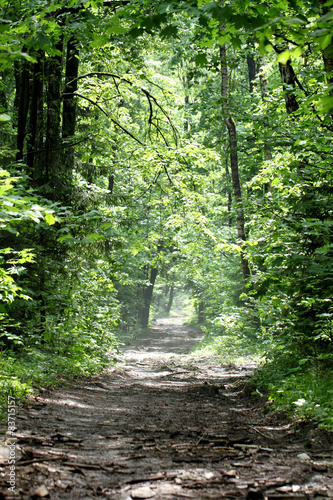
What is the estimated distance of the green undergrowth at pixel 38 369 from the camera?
5.18m

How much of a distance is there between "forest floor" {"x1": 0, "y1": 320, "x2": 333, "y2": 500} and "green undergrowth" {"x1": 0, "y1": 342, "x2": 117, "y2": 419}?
28 cm

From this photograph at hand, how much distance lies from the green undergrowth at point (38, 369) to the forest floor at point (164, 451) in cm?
28

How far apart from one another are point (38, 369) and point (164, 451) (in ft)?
13.3

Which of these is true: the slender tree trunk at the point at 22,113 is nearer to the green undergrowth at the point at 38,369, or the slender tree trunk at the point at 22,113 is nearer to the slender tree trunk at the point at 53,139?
the slender tree trunk at the point at 53,139

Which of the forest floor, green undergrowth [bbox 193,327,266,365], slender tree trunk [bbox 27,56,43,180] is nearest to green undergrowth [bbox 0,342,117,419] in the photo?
the forest floor

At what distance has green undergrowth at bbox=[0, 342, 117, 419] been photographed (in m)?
5.18

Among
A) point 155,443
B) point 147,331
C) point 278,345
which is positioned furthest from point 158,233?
point 147,331

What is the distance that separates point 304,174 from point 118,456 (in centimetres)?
527

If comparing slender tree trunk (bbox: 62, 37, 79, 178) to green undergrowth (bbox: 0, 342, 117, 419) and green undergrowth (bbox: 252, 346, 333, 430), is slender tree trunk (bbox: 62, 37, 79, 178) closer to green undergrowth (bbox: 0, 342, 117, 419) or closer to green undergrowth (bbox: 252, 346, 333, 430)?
green undergrowth (bbox: 0, 342, 117, 419)

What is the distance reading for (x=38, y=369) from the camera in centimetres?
679

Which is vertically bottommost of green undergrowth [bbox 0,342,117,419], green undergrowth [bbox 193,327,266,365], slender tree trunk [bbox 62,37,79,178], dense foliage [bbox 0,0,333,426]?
green undergrowth [bbox 193,327,266,365]

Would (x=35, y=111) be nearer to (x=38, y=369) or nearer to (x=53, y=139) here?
(x=53, y=139)

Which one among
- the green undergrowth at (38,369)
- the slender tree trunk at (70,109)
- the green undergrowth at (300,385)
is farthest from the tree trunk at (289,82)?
the green undergrowth at (38,369)

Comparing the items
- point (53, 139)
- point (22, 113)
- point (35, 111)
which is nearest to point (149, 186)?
point (53, 139)
